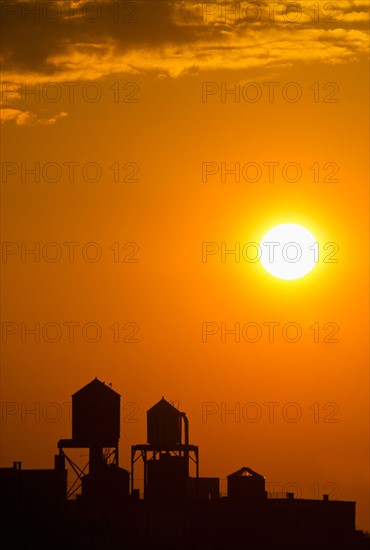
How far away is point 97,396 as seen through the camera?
74938 millimetres

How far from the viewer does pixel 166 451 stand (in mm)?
78000

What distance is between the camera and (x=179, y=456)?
78.1 meters

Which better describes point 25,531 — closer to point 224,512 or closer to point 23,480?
point 23,480

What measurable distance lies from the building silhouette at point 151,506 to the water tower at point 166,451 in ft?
0.18

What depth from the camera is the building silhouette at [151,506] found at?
7325cm

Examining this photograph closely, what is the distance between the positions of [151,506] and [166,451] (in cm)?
331

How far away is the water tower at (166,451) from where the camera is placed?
77625 millimetres

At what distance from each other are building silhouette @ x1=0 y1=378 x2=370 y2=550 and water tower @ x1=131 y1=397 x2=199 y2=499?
0.18ft

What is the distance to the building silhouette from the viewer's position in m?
73.2

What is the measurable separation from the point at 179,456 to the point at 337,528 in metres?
9.25

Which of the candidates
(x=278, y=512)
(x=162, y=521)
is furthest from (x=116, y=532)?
(x=278, y=512)

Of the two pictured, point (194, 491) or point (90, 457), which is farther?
point (194, 491)

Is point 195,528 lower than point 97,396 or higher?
lower

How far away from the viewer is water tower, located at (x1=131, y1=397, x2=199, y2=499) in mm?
77625
